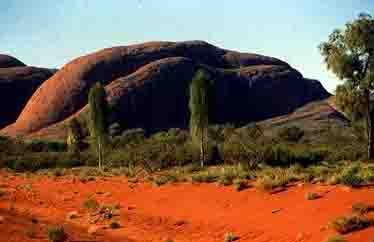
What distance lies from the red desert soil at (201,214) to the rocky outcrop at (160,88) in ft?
194

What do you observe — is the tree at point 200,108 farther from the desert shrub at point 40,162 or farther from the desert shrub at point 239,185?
the desert shrub at point 40,162

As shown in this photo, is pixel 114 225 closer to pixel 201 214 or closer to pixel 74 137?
pixel 201 214

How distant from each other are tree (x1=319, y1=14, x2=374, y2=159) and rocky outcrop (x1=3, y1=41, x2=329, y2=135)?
2130 inches

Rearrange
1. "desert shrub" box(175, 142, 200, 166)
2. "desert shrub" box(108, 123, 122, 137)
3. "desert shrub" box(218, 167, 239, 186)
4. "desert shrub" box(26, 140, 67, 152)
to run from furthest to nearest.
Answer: "desert shrub" box(108, 123, 122, 137), "desert shrub" box(26, 140, 67, 152), "desert shrub" box(175, 142, 200, 166), "desert shrub" box(218, 167, 239, 186)

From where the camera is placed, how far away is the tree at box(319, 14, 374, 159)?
20375mm

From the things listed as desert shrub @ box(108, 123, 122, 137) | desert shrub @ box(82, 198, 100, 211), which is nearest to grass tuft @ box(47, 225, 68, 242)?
desert shrub @ box(82, 198, 100, 211)

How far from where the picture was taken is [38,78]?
10950cm

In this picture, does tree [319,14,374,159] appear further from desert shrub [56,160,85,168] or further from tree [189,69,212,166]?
desert shrub [56,160,85,168]

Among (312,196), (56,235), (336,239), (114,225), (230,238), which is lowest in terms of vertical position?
(114,225)

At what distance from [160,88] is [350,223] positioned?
78312 millimetres

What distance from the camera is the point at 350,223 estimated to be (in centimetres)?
877

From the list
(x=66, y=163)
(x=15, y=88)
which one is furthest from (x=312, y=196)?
(x=15, y=88)

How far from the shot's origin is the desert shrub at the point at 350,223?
8.70m

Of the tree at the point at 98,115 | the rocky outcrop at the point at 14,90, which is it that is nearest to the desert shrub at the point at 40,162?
the tree at the point at 98,115
